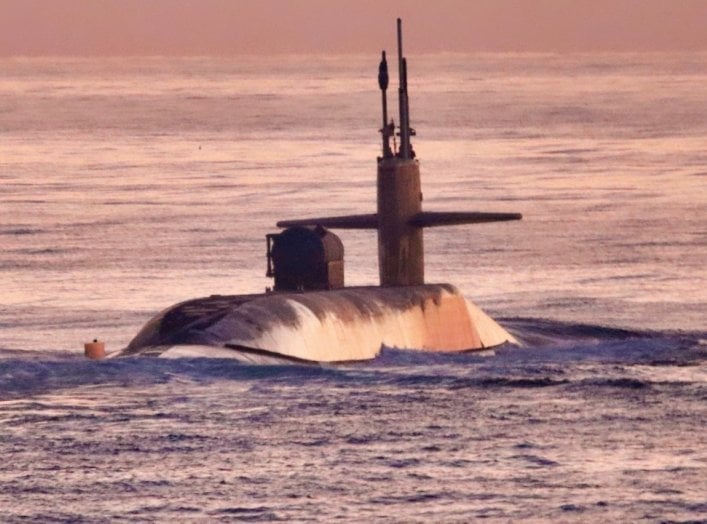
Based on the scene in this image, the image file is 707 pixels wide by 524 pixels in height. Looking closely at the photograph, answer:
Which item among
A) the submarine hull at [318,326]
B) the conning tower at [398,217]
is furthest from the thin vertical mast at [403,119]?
the submarine hull at [318,326]

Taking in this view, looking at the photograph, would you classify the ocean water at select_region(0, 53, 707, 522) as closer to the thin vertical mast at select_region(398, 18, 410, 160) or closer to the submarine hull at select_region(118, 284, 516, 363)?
the submarine hull at select_region(118, 284, 516, 363)

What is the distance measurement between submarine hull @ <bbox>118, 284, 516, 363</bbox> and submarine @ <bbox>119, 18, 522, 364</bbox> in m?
0.02

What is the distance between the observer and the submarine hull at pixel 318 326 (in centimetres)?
3850

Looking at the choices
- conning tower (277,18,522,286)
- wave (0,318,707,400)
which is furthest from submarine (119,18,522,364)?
wave (0,318,707,400)

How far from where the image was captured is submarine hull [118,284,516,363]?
38.5m

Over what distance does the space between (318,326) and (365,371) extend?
2291 mm

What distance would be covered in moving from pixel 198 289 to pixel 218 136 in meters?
88.3

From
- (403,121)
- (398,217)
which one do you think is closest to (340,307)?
(398,217)

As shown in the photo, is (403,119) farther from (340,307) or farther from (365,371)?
(365,371)

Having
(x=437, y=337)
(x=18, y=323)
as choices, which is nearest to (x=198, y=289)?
(x=18, y=323)

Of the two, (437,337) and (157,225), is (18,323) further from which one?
(157,225)

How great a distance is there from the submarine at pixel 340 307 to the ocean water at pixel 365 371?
28.7 inches

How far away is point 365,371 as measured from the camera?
38688 mm

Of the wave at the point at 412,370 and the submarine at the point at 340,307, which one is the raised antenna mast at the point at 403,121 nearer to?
the submarine at the point at 340,307
